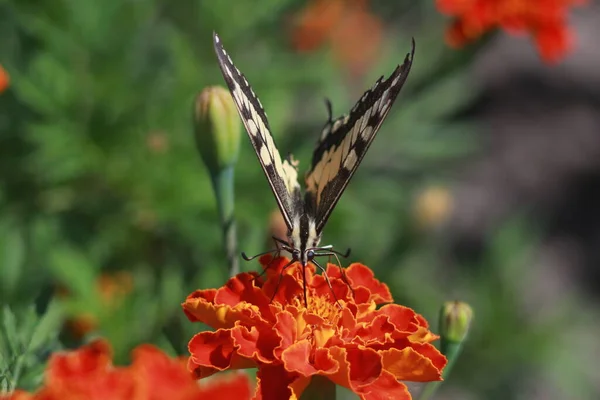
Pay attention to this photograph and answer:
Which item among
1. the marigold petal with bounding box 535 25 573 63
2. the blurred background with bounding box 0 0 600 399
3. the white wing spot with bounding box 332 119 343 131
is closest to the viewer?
the white wing spot with bounding box 332 119 343 131

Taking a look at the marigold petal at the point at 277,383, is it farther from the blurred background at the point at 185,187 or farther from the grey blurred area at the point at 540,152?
the grey blurred area at the point at 540,152

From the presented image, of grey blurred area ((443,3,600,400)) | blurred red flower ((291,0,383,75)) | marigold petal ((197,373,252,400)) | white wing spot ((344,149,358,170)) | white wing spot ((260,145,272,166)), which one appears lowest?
marigold petal ((197,373,252,400))

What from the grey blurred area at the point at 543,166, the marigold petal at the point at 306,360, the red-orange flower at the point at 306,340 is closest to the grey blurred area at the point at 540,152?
the grey blurred area at the point at 543,166

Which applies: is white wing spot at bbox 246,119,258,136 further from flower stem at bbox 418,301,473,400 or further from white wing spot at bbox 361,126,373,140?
flower stem at bbox 418,301,473,400

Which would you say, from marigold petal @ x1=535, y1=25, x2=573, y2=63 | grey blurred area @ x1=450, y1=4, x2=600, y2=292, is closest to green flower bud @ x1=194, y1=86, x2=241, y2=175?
marigold petal @ x1=535, y1=25, x2=573, y2=63

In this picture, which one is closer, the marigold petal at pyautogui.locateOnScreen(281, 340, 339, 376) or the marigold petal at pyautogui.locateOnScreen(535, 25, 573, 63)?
the marigold petal at pyautogui.locateOnScreen(281, 340, 339, 376)

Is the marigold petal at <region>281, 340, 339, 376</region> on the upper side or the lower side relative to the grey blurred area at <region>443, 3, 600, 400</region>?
lower
